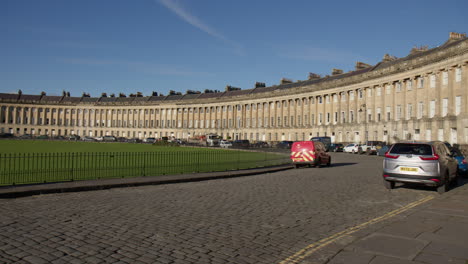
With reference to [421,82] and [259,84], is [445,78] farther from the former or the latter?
[259,84]

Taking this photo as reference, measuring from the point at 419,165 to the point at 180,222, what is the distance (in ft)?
30.1

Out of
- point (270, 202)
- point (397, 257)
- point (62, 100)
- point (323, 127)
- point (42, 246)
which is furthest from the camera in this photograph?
point (62, 100)

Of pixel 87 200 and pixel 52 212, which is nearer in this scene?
pixel 52 212

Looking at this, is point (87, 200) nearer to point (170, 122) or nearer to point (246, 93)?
point (246, 93)

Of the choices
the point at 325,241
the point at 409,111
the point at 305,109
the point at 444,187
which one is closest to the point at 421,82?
the point at 409,111

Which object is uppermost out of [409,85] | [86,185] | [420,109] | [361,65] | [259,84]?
[259,84]

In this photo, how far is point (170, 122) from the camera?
112 meters

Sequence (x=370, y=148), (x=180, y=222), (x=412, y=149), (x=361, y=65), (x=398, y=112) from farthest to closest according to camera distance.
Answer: (x=361, y=65) → (x=398, y=112) → (x=370, y=148) → (x=412, y=149) → (x=180, y=222)

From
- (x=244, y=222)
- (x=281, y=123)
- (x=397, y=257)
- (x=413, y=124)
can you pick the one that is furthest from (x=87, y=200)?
(x=281, y=123)

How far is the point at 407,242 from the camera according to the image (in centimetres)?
671

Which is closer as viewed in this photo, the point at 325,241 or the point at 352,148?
the point at 325,241

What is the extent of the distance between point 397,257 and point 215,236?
10.8ft

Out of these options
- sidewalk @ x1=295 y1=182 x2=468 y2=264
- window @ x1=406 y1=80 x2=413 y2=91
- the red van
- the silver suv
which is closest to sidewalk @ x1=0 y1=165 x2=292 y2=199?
the silver suv

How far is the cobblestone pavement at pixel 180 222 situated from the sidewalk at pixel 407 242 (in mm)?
647
